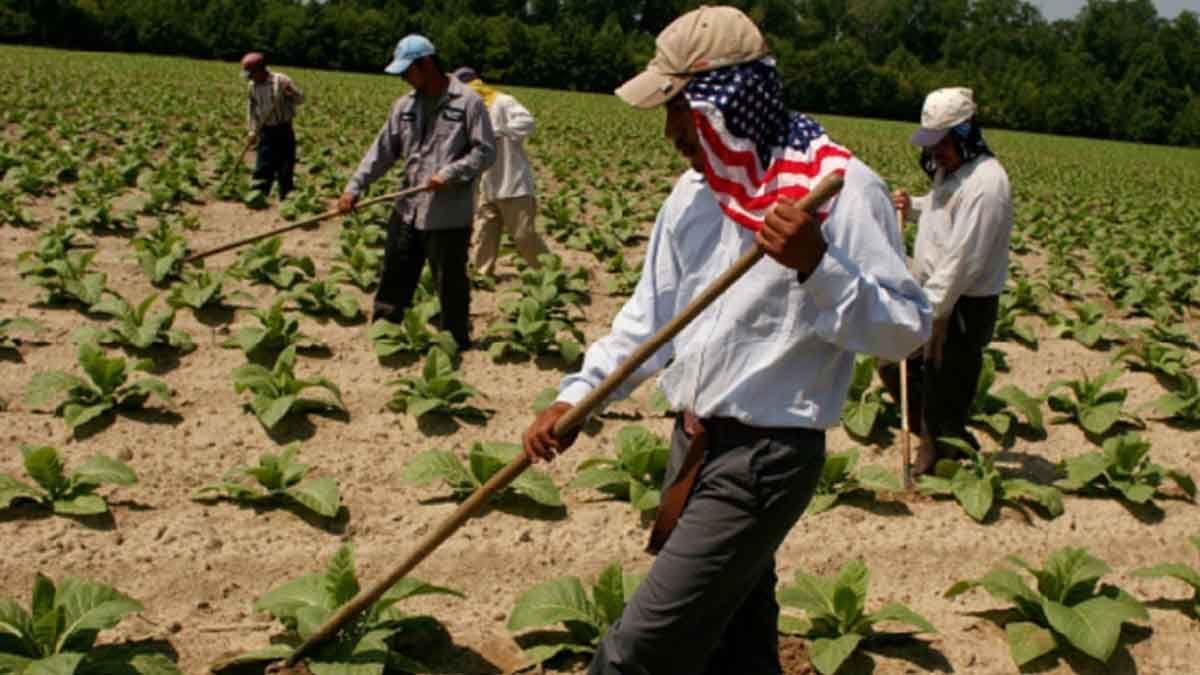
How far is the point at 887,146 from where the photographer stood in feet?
121

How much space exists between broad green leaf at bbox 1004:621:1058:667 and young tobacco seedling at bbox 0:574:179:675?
9.49 feet

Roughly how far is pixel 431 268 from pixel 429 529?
2.77 metres

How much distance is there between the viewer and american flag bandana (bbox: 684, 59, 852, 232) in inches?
101

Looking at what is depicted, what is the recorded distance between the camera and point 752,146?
8.55ft

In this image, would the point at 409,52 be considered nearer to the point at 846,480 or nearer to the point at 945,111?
the point at 945,111

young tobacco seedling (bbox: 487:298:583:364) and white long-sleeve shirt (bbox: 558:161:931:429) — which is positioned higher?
white long-sleeve shirt (bbox: 558:161:931:429)

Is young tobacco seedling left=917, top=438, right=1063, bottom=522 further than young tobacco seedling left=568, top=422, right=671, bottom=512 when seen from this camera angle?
Yes

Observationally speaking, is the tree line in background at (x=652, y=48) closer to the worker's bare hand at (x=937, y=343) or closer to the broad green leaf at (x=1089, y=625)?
the worker's bare hand at (x=937, y=343)

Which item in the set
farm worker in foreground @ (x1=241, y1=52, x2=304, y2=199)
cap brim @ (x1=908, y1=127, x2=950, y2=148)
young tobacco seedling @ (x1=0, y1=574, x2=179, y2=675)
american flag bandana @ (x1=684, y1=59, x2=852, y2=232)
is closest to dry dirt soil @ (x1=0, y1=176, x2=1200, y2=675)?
young tobacco seedling @ (x1=0, y1=574, x2=179, y2=675)

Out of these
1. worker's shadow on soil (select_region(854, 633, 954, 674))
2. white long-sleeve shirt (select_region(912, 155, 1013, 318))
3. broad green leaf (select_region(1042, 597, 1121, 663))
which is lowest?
worker's shadow on soil (select_region(854, 633, 954, 674))

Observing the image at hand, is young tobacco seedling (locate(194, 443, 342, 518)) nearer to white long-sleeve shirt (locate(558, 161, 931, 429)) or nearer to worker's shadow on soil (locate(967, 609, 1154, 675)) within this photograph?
white long-sleeve shirt (locate(558, 161, 931, 429))

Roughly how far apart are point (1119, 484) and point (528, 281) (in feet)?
15.6

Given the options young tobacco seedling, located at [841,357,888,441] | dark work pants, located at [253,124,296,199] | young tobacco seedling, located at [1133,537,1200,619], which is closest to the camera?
young tobacco seedling, located at [1133,537,1200,619]

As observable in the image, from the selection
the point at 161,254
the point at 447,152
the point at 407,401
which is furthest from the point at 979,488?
the point at 161,254
